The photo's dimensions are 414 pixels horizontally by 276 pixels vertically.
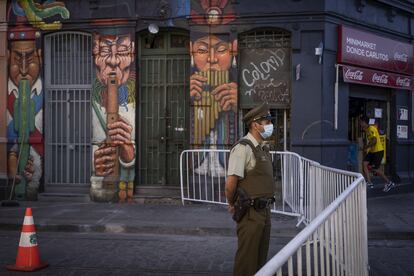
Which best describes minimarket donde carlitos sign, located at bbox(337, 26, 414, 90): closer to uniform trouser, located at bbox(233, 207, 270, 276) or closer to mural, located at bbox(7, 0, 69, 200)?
mural, located at bbox(7, 0, 69, 200)

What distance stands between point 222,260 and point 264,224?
2242 mm

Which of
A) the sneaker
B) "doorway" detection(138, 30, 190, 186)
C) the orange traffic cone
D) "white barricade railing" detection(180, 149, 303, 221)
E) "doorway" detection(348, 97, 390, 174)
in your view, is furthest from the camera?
the sneaker

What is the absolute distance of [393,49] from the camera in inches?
505

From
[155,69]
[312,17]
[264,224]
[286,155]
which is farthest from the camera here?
[155,69]

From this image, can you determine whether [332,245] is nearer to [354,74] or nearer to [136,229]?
[136,229]

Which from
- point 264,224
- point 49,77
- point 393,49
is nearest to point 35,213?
point 49,77

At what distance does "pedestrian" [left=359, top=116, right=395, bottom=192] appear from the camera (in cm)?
1233

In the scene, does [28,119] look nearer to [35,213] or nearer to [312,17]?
[35,213]

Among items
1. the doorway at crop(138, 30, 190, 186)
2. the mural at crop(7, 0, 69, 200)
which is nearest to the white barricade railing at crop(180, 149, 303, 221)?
the doorway at crop(138, 30, 190, 186)

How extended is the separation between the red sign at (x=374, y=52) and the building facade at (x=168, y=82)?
40 millimetres

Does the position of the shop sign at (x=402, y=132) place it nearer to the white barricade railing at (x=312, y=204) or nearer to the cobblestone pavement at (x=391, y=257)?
the white barricade railing at (x=312, y=204)

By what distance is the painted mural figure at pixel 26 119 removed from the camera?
12156 mm

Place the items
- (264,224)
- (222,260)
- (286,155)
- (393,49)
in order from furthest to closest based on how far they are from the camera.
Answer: (393,49)
(286,155)
(222,260)
(264,224)

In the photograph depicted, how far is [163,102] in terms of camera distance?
12.0 meters
